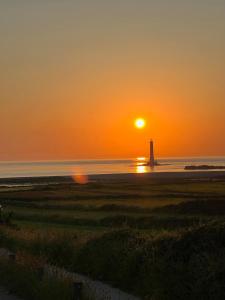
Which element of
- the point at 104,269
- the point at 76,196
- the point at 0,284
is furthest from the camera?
the point at 76,196

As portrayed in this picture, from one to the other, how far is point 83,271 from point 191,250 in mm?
4182

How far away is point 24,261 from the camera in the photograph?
46.3ft

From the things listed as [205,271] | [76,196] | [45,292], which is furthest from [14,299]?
[76,196]

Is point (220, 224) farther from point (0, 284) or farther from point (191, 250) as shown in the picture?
point (0, 284)

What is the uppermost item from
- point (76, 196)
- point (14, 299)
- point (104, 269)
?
point (76, 196)

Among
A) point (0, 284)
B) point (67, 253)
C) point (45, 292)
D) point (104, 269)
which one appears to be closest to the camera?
point (45, 292)

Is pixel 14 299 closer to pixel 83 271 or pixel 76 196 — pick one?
pixel 83 271

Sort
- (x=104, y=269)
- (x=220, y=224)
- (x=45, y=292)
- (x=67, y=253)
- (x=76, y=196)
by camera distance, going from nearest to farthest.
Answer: (x=45, y=292), (x=220, y=224), (x=104, y=269), (x=67, y=253), (x=76, y=196)

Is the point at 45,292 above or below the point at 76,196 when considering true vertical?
below

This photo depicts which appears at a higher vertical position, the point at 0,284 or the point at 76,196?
the point at 76,196

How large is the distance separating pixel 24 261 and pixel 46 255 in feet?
8.38

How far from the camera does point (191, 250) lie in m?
11.9

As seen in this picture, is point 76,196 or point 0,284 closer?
point 0,284

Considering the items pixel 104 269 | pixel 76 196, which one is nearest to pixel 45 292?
pixel 104 269
